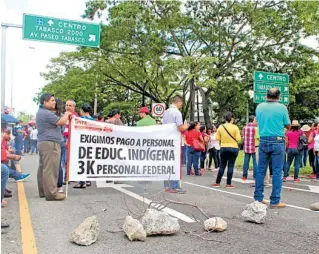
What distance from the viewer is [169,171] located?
7656mm

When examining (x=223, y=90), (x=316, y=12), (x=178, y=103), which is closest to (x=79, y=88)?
(x=223, y=90)

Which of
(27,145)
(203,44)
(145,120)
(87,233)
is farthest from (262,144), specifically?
(27,145)

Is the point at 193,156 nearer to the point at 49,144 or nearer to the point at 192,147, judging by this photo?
the point at 192,147

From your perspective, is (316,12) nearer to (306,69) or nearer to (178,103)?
(306,69)

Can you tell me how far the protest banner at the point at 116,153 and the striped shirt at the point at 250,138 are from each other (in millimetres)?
3554

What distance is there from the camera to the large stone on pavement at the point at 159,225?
15.6 ft

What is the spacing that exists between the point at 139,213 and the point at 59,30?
40.8 ft

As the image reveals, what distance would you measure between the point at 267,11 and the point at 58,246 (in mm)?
19660

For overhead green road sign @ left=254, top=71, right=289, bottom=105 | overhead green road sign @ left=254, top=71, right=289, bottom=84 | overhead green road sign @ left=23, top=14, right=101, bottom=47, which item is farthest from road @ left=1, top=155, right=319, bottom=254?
overhead green road sign @ left=23, top=14, right=101, bottom=47

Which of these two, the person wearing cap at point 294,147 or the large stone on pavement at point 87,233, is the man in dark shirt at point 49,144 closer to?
the large stone on pavement at point 87,233

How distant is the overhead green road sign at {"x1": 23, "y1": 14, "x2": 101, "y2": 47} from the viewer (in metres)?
16.2

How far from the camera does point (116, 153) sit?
7090 mm

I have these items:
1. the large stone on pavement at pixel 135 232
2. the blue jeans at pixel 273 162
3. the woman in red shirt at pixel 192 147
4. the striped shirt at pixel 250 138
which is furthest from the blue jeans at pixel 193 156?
the large stone on pavement at pixel 135 232

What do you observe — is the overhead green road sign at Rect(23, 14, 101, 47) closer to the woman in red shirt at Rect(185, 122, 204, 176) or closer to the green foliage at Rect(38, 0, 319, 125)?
the green foliage at Rect(38, 0, 319, 125)
